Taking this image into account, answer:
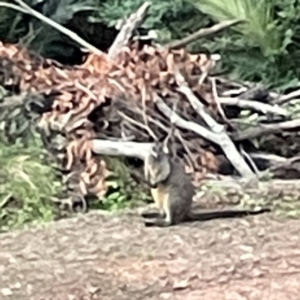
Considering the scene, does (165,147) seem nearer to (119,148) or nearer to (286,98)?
(119,148)

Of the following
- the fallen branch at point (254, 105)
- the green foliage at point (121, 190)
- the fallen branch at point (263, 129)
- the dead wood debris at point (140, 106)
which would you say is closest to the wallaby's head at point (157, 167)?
the green foliage at point (121, 190)

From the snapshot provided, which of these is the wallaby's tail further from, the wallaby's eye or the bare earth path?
the wallaby's eye

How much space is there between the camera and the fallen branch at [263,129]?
6.14 m

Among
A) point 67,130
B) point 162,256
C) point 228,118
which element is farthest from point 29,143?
point 162,256

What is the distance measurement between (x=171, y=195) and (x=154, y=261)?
53 cm

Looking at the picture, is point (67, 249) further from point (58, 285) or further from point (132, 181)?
point (132, 181)

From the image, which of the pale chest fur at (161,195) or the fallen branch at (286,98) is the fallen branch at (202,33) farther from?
the pale chest fur at (161,195)

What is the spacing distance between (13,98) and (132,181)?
0.91m

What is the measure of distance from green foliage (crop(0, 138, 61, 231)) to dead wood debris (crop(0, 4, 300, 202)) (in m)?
0.17

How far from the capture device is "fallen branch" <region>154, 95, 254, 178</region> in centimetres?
600

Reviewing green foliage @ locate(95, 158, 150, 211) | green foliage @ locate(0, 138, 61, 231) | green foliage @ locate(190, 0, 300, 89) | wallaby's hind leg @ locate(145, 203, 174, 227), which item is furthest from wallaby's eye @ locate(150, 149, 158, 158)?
green foliage @ locate(190, 0, 300, 89)

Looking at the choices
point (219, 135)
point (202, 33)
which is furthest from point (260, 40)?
point (219, 135)

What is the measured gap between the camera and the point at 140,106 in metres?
6.21

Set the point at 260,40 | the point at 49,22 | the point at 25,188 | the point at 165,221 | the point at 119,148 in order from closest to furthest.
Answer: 1. the point at 165,221
2. the point at 25,188
3. the point at 119,148
4. the point at 260,40
5. the point at 49,22
